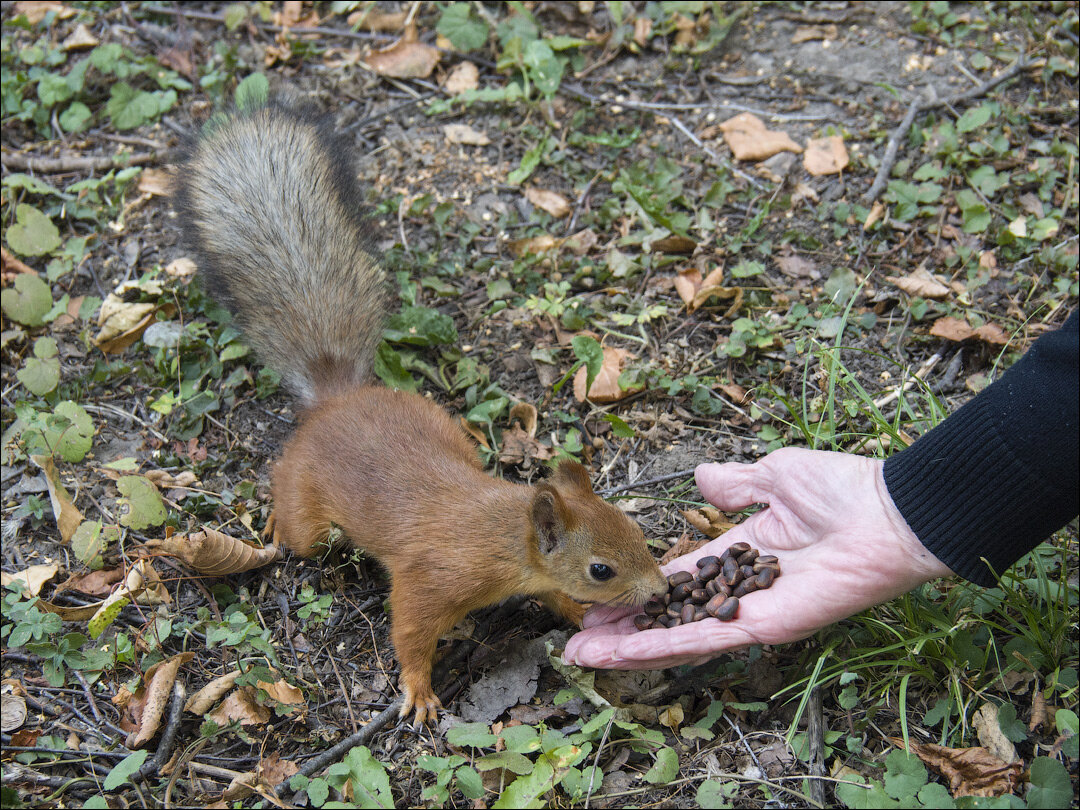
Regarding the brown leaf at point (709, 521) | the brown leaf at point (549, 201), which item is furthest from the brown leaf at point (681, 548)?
the brown leaf at point (549, 201)

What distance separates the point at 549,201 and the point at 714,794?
3.11 metres

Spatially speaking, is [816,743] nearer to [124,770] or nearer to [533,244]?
[124,770]

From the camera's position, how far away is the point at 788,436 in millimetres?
3393

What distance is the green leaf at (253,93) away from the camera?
394 cm

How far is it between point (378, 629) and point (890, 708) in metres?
1.73

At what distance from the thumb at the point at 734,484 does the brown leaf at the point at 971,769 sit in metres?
0.88

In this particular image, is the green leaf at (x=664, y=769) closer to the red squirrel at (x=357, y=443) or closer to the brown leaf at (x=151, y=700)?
the red squirrel at (x=357, y=443)

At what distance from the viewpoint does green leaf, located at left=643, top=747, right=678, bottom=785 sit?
243 cm

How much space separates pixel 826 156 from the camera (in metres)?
4.48

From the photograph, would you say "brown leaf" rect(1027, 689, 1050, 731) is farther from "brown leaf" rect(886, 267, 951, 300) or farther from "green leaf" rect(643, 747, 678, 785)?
"brown leaf" rect(886, 267, 951, 300)

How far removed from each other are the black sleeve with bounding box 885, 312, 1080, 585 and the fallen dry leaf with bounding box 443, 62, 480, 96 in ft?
11.8

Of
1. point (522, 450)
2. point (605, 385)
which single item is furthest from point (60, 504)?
point (605, 385)

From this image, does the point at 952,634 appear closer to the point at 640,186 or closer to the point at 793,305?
the point at 793,305

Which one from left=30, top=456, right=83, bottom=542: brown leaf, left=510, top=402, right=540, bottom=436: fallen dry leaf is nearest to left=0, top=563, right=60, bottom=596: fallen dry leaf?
left=30, top=456, right=83, bottom=542: brown leaf
